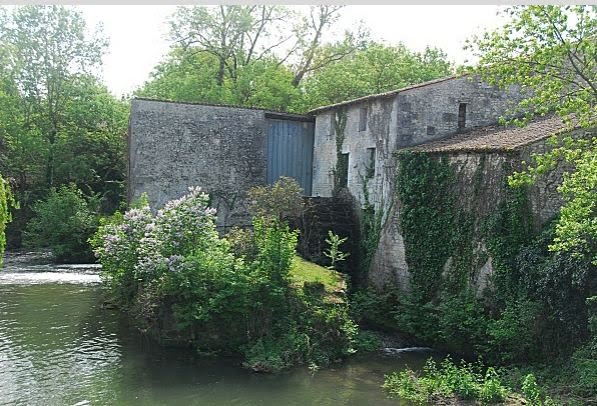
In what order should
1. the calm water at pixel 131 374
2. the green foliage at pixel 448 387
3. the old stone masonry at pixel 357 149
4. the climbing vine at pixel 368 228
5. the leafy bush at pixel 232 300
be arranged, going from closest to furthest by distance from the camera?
1. the green foliage at pixel 448 387
2. the calm water at pixel 131 374
3. the leafy bush at pixel 232 300
4. the old stone masonry at pixel 357 149
5. the climbing vine at pixel 368 228

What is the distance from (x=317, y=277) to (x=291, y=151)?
8.94 metres

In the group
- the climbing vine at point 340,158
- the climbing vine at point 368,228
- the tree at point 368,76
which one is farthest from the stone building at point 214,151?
the tree at point 368,76

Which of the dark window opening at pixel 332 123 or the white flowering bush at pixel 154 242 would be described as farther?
the dark window opening at pixel 332 123

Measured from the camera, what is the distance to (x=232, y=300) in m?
12.7

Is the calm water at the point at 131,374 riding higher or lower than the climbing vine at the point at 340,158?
lower

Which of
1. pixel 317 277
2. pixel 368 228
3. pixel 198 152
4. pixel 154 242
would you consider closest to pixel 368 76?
pixel 198 152

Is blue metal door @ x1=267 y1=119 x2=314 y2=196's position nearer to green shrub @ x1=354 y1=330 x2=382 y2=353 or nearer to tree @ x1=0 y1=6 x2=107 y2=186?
green shrub @ x1=354 y1=330 x2=382 y2=353

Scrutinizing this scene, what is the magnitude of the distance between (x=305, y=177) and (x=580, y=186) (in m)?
13.6

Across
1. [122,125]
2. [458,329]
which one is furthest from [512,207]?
[122,125]

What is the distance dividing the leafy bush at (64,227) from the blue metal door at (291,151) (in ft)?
34.1

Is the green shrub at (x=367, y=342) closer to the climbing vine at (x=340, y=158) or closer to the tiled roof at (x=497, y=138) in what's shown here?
the tiled roof at (x=497, y=138)

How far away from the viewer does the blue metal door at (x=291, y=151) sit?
73.3ft

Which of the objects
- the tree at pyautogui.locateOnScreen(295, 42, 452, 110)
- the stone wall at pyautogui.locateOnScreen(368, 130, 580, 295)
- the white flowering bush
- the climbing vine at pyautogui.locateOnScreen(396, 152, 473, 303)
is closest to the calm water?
the white flowering bush

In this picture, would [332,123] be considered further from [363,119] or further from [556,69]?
[556,69]
